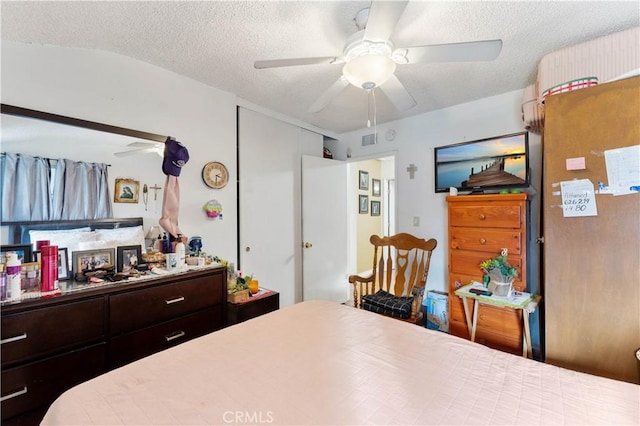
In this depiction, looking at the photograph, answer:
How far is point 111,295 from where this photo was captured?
1.60m

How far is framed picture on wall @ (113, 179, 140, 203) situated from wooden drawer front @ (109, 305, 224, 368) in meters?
0.95

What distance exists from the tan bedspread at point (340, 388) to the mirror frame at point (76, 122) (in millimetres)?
1645

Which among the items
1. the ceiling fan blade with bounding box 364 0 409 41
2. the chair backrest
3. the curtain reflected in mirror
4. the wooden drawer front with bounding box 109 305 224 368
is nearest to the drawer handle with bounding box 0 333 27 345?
the wooden drawer front with bounding box 109 305 224 368

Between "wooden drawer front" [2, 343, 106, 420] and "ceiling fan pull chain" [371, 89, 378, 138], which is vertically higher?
"ceiling fan pull chain" [371, 89, 378, 138]

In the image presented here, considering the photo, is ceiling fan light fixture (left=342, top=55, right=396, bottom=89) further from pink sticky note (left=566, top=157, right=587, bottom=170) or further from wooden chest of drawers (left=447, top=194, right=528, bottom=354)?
wooden chest of drawers (left=447, top=194, right=528, bottom=354)

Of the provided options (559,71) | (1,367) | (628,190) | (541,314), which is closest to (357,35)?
(559,71)

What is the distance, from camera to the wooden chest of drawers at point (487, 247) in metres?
2.10

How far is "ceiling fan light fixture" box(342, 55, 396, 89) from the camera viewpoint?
141 centimetres

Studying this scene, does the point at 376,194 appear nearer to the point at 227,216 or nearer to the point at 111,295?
the point at 227,216

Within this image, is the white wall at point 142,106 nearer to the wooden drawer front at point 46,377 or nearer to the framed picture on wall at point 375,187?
the wooden drawer front at point 46,377

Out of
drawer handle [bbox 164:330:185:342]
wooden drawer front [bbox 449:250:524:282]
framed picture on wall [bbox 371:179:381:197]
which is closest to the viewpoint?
drawer handle [bbox 164:330:185:342]

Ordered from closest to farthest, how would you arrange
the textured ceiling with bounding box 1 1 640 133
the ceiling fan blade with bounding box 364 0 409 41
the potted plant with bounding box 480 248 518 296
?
the ceiling fan blade with bounding box 364 0 409 41
the textured ceiling with bounding box 1 1 640 133
the potted plant with bounding box 480 248 518 296

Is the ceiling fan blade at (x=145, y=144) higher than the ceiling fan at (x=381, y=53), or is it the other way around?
the ceiling fan at (x=381, y=53)

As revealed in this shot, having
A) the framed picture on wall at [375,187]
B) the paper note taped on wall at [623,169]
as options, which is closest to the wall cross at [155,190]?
the paper note taped on wall at [623,169]
